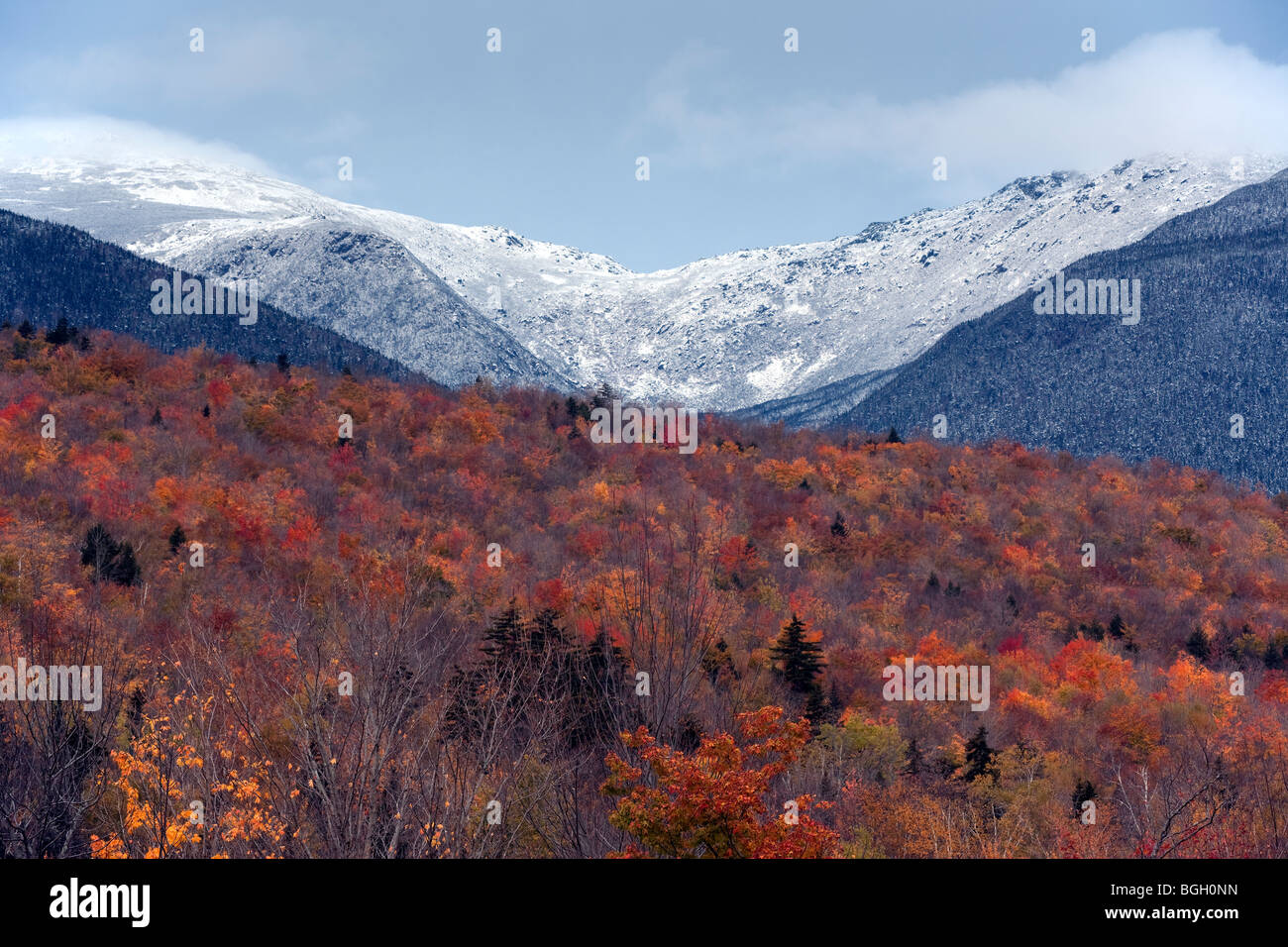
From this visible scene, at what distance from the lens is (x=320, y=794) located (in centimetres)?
1027

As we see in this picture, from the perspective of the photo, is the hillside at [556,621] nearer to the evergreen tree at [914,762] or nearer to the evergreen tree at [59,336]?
the evergreen tree at [914,762]

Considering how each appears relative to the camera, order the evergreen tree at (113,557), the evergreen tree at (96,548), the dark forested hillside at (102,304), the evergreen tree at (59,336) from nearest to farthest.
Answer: the evergreen tree at (96,548) → the evergreen tree at (113,557) → the evergreen tree at (59,336) → the dark forested hillside at (102,304)

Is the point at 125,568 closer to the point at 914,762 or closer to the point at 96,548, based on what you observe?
the point at 96,548

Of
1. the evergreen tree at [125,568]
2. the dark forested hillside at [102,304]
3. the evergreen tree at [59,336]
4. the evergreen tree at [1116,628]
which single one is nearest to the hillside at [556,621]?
the evergreen tree at [125,568]

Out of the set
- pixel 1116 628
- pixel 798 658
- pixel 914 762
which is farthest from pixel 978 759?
pixel 1116 628

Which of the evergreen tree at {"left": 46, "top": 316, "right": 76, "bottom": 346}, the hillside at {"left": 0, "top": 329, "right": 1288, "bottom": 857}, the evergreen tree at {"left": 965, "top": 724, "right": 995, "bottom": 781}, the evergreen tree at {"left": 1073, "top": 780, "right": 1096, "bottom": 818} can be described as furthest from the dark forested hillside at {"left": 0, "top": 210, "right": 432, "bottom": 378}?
the evergreen tree at {"left": 1073, "top": 780, "right": 1096, "bottom": 818}

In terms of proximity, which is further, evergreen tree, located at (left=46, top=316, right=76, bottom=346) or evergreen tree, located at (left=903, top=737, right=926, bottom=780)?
evergreen tree, located at (left=46, top=316, right=76, bottom=346)

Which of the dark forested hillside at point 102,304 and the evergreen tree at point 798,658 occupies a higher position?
the dark forested hillside at point 102,304

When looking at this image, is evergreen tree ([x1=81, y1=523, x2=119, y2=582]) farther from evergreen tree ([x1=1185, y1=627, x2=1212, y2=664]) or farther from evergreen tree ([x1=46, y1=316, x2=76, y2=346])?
evergreen tree ([x1=1185, y1=627, x2=1212, y2=664])

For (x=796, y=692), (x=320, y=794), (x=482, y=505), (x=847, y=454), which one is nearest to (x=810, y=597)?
(x=796, y=692)

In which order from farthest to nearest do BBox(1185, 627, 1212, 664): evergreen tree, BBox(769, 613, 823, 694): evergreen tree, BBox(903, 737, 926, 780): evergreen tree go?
1. BBox(1185, 627, 1212, 664): evergreen tree
2. BBox(769, 613, 823, 694): evergreen tree
3. BBox(903, 737, 926, 780): evergreen tree
